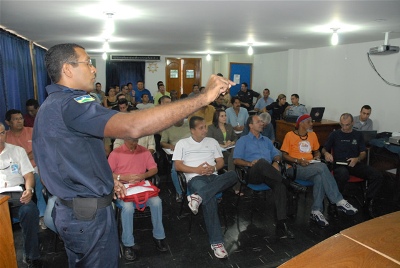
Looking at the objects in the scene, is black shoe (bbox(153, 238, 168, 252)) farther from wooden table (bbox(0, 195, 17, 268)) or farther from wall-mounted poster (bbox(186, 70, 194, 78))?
wall-mounted poster (bbox(186, 70, 194, 78))

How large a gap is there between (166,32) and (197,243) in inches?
163

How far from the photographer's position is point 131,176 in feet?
10.6

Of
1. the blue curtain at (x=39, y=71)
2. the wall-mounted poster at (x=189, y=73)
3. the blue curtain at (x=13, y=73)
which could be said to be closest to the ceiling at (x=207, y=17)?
the blue curtain at (x=13, y=73)

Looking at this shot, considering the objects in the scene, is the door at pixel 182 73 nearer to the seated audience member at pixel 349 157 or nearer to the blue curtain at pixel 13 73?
the blue curtain at pixel 13 73

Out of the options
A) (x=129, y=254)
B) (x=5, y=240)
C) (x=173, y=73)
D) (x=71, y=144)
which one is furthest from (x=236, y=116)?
(x=173, y=73)

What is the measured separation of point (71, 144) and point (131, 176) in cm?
199

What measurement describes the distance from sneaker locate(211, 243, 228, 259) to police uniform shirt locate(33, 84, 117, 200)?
5.86ft

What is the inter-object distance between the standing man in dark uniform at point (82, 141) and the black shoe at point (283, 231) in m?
2.31

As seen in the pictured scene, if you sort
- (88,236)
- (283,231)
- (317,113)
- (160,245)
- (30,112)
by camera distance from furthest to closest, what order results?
(317,113)
(30,112)
(283,231)
(160,245)
(88,236)

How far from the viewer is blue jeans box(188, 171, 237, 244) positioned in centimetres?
304

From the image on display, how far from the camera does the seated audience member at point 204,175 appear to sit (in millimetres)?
3059

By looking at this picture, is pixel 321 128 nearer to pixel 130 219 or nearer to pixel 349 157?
pixel 349 157

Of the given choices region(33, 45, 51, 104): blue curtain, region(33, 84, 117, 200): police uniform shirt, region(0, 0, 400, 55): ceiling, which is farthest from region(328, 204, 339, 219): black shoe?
region(33, 45, 51, 104): blue curtain

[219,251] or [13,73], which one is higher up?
[13,73]
